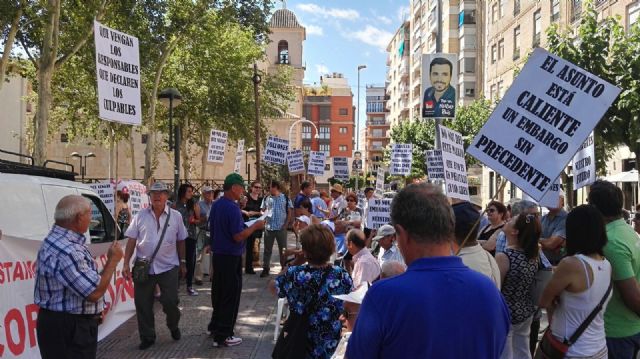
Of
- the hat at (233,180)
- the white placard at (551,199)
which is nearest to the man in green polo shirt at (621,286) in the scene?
the white placard at (551,199)

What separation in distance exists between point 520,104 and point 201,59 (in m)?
29.5

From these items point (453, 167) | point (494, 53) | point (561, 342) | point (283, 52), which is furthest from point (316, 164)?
point (283, 52)

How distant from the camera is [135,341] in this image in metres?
7.50

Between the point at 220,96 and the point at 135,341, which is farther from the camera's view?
the point at 220,96

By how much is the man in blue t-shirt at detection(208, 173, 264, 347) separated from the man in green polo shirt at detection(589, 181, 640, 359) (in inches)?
159

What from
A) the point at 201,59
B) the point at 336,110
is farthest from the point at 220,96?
the point at 336,110

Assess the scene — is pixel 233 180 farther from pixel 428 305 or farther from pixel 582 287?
pixel 428 305

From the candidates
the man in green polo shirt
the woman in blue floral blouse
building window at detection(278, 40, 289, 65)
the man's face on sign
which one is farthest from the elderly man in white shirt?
building window at detection(278, 40, 289, 65)

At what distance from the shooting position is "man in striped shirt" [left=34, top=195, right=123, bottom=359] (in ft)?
13.4

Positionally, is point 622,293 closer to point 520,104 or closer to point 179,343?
point 520,104

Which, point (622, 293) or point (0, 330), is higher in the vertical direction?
point (622, 293)

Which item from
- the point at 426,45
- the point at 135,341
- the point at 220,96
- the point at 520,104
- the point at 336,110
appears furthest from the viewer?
the point at 336,110

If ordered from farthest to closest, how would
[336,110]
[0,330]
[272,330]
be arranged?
1. [336,110]
2. [272,330]
3. [0,330]

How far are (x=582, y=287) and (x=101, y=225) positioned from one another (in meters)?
5.56
